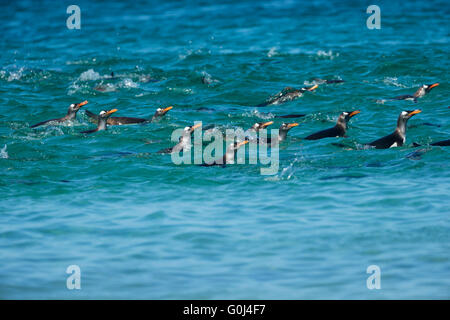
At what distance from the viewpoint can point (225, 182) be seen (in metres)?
12.4

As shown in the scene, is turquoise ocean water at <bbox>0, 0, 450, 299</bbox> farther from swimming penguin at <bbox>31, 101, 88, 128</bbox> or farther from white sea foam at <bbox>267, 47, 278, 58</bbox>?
swimming penguin at <bbox>31, 101, 88, 128</bbox>

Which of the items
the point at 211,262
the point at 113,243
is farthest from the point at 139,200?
the point at 211,262

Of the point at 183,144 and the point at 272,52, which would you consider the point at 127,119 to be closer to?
the point at 183,144

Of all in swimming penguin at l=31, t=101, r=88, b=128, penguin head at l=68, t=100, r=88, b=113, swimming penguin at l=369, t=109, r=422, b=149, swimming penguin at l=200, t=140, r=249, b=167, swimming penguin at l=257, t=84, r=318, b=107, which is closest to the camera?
swimming penguin at l=200, t=140, r=249, b=167

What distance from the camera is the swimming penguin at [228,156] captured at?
13562mm

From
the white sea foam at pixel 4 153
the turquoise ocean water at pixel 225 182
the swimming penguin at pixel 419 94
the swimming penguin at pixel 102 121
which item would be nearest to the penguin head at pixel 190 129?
the turquoise ocean water at pixel 225 182

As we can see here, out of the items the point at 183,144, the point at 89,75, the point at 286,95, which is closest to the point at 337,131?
the point at 183,144

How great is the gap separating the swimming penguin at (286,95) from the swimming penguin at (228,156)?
4.90 m

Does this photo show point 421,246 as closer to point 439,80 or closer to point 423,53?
point 439,80

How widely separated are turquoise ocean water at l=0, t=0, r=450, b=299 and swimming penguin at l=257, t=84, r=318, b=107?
0.94 ft

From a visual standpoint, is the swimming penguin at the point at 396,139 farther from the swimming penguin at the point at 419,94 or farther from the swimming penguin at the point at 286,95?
the swimming penguin at the point at 286,95

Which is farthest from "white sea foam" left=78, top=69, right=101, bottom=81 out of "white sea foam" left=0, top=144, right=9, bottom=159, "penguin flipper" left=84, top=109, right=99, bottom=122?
"white sea foam" left=0, top=144, right=9, bottom=159

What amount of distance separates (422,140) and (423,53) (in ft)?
29.7

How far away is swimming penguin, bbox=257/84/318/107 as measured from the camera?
19.0 metres
